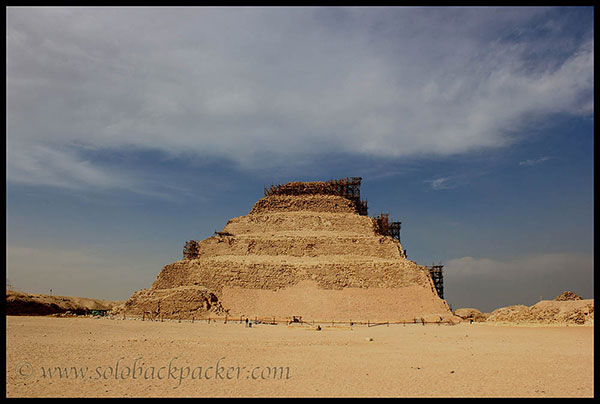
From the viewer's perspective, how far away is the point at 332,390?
8.48m

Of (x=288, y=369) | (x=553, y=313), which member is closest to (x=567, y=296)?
(x=553, y=313)

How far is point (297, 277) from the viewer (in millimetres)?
37875

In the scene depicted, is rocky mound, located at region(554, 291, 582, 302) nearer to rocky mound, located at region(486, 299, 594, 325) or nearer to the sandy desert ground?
rocky mound, located at region(486, 299, 594, 325)

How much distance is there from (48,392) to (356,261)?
1298 inches

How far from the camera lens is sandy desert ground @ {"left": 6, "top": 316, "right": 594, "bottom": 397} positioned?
848 centimetres

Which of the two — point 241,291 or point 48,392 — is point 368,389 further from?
point 241,291

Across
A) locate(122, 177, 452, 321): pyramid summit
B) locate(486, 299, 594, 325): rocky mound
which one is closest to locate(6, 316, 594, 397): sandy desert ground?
locate(486, 299, 594, 325): rocky mound

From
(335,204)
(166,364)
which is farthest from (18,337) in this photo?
(335,204)

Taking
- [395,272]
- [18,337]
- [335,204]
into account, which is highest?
[335,204]

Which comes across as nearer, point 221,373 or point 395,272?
point 221,373

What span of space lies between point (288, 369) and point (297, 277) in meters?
27.2

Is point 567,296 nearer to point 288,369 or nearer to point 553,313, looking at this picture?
point 553,313

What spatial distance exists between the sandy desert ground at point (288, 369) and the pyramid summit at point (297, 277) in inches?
720

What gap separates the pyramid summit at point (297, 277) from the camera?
114 ft
